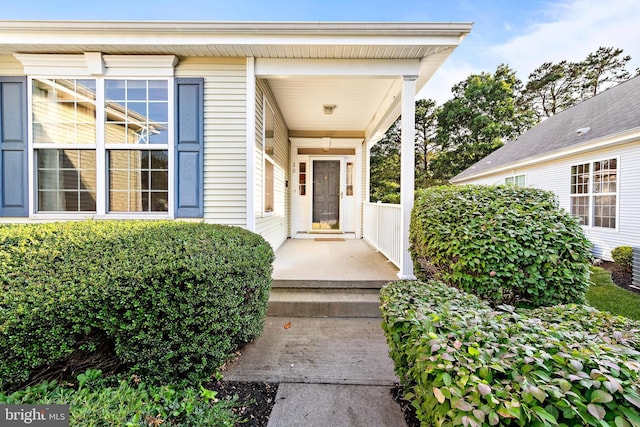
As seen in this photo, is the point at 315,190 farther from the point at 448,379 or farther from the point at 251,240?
the point at 448,379

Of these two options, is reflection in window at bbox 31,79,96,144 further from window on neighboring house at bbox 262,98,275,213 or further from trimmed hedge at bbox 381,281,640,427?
trimmed hedge at bbox 381,281,640,427

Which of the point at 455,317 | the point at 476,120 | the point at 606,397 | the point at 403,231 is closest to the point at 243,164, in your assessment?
the point at 403,231

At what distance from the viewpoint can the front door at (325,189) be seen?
7.16 metres

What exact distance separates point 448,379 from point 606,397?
0.43 metres

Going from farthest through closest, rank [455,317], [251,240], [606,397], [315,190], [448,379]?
[315,190] → [251,240] → [455,317] → [448,379] → [606,397]

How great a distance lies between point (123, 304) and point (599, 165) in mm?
9777

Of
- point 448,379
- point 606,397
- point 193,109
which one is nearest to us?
point 606,397

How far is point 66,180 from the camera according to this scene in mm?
3625

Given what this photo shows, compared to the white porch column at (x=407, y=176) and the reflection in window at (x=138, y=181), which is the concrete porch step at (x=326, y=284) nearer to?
the white porch column at (x=407, y=176)

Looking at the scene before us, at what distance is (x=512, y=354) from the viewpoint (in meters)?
1.03

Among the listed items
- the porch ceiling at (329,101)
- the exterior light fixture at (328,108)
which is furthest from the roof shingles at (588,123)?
the exterior light fixture at (328,108)

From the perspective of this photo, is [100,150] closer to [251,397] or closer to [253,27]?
[253,27]

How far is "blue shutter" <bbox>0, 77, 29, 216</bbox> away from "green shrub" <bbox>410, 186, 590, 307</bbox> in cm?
502

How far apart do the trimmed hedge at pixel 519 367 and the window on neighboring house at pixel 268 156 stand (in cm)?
337
